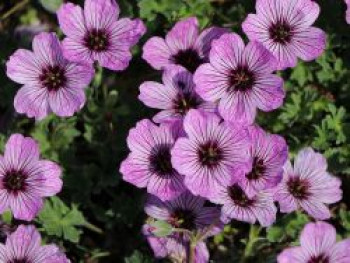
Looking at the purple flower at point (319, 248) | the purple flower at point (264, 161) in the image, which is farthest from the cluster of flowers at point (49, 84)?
the purple flower at point (319, 248)

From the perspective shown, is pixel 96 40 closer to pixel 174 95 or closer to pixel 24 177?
pixel 174 95

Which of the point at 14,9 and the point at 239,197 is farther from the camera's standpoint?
the point at 14,9

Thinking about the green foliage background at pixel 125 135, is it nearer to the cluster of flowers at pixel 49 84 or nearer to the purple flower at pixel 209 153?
the cluster of flowers at pixel 49 84

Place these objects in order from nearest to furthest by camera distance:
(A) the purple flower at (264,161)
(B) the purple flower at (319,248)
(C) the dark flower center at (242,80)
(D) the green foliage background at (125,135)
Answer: (B) the purple flower at (319,248) → (A) the purple flower at (264,161) → (C) the dark flower center at (242,80) → (D) the green foliage background at (125,135)

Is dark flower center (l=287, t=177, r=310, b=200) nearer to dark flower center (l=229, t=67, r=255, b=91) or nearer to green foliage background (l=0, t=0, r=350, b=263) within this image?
green foliage background (l=0, t=0, r=350, b=263)

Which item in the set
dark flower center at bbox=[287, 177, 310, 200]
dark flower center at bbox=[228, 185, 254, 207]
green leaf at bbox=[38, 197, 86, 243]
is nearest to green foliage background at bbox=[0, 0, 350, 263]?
green leaf at bbox=[38, 197, 86, 243]

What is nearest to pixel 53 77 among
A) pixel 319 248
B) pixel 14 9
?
pixel 14 9
